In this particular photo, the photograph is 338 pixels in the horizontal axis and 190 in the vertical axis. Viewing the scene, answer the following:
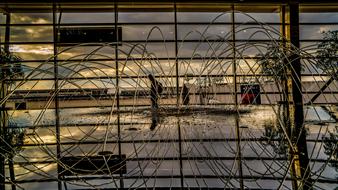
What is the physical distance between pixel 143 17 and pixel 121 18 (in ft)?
2.46

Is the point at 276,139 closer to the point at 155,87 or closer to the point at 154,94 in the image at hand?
the point at 155,87

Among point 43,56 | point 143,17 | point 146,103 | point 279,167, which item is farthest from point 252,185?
point 146,103

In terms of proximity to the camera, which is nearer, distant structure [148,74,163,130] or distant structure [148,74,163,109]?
distant structure [148,74,163,130]

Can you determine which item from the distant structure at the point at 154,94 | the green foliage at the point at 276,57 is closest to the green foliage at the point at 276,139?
the green foliage at the point at 276,57

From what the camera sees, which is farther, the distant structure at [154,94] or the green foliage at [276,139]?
the distant structure at [154,94]

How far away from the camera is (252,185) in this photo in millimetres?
2584

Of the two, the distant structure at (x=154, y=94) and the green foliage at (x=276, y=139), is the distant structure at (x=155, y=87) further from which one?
the green foliage at (x=276, y=139)

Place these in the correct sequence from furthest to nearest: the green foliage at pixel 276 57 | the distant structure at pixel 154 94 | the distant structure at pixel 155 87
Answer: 1. the distant structure at pixel 155 87
2. the distant structure at pixel 154 94
3. the green foliage at pixel 276 57

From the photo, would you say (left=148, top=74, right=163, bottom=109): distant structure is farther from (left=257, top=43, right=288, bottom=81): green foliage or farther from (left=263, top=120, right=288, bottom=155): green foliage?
(left=263, top=120, right=288, bottom=155): green foliage

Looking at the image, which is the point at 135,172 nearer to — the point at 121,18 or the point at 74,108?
the point at 121,18

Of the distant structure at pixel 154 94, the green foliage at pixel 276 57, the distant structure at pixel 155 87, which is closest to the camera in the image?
the green foliage at pixel 276 57

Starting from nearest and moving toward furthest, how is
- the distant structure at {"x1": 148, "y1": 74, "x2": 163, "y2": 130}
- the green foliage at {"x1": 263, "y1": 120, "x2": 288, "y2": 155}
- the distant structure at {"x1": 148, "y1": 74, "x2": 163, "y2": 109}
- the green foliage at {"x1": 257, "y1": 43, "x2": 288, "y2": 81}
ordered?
the green foliage at {"x1": 257, "y1": 43, "x2": 288, "y2": 81} → the green foliage at {"x1": 263, "y1": 120, "x2": 288, "y2": 155} → the distant structure at {"x1": 148, "y1": 74, "x2": 163, "y2": 130} → the distant structure at {"x1": 148, "y1": 74, "x2": 163, "y2": 109}

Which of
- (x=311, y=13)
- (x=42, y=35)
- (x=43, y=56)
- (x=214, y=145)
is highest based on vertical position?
(x=311, y=13)

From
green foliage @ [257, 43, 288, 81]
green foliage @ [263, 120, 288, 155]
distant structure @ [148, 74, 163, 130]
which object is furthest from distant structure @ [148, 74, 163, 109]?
green foliage @ [263, 120, 288, 155]
